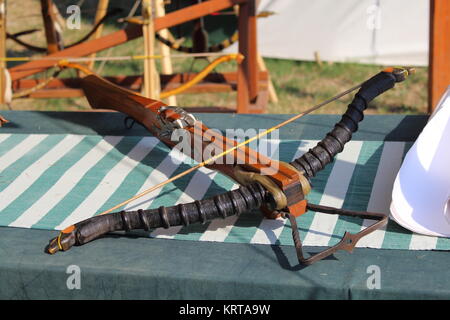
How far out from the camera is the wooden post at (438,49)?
9.69 ft

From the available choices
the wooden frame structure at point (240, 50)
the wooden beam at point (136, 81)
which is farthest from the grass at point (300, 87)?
the wooden frame structure at point (240, 50)

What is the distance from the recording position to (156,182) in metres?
2.20

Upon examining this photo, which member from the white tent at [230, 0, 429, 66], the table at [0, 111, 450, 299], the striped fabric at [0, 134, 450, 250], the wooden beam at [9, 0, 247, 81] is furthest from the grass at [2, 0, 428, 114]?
the table at [0, 111, 450, 299]

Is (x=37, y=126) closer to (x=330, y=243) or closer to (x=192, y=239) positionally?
(x=192, y=239)

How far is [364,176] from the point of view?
2.15 metres

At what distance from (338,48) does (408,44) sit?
1.73 ft

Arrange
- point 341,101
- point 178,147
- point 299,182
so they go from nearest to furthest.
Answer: point 299,182
point 178,147
point 341,101

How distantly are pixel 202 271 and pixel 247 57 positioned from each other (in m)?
2.26

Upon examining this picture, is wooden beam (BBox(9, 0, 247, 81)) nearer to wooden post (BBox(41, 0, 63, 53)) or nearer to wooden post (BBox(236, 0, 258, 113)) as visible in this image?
wooden post (BBox(236, 0, 258, 113))

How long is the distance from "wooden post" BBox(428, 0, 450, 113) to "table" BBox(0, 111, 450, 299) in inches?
57.8

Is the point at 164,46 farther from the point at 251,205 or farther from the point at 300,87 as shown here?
the point at 251,205

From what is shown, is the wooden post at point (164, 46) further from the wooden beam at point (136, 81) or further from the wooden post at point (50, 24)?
the wooden post at point (50, 24)

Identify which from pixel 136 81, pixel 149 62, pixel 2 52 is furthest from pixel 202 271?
pixel 136 81
